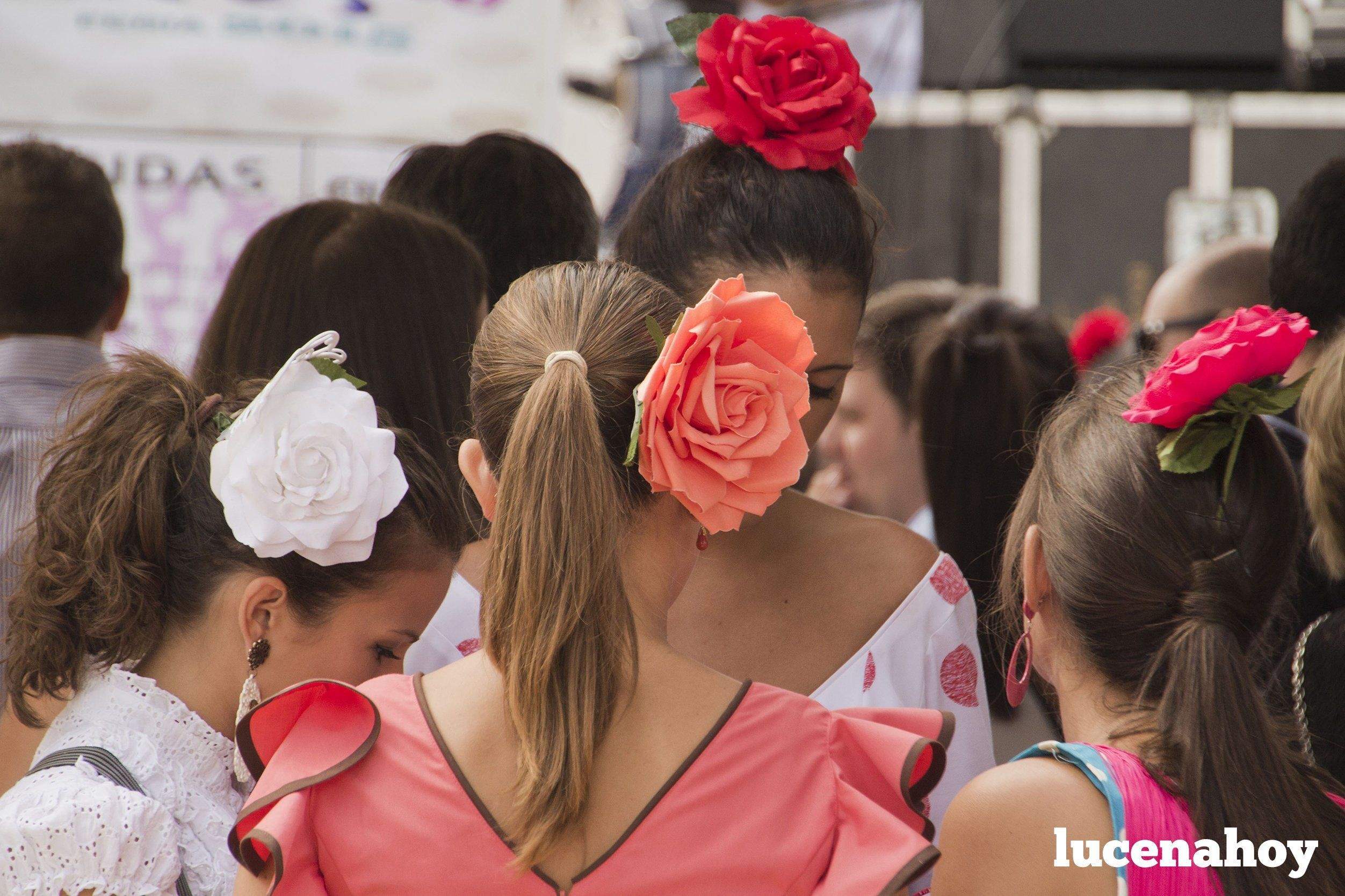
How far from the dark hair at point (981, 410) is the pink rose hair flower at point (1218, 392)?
4.13 feet

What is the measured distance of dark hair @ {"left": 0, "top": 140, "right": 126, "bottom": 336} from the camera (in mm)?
2234

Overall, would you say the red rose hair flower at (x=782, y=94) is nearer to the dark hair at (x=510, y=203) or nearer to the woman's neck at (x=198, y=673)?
the dark hair at (x=510, y=203)

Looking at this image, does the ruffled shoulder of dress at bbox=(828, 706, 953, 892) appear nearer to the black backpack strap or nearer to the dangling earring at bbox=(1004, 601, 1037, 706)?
the dangling earring at bbox=(1004, 601, 1037, 706)

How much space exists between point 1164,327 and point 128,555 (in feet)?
7.71

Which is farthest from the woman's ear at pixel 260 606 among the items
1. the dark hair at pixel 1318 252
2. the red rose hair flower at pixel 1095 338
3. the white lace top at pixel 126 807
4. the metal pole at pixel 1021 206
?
the metal pole at pixel 1021 206

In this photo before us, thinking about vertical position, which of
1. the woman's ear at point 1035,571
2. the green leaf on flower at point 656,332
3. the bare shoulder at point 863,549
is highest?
the green leaf on flower at point 656,332

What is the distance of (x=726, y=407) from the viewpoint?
3.69 feet

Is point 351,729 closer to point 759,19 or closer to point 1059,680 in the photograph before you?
point 1059,680

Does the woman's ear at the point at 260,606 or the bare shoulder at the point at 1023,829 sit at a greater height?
Answer: the woman's ear at the point at 260,606

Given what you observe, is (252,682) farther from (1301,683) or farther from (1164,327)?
(1164,327)

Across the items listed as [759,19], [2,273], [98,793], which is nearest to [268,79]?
[2,273]

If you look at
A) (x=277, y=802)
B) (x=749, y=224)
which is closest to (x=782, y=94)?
(x=749, y=224)

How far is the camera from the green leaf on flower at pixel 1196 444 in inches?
52.1

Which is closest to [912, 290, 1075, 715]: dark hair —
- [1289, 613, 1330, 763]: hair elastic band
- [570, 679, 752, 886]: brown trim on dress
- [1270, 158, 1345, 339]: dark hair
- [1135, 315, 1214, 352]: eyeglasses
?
[1135, 315, 1214, 352]: eyeglasses
